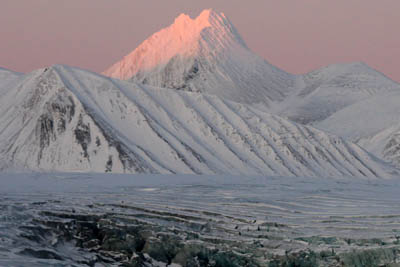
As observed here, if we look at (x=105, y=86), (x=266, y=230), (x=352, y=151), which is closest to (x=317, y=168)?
(x=352, y=151)

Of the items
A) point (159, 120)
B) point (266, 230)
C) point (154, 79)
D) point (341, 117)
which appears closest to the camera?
point (266, 230)

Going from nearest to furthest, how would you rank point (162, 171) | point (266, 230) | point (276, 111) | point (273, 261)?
point (273, 261) < point (266, 230) < point (162, 171) < point (276, 111)

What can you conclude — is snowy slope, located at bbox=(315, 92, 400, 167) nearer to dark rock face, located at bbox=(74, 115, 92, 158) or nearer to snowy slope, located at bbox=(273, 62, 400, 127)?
snowy slope, located at bbox=(273, 62, 400, 127)

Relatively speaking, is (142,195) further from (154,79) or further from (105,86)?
(154,79)

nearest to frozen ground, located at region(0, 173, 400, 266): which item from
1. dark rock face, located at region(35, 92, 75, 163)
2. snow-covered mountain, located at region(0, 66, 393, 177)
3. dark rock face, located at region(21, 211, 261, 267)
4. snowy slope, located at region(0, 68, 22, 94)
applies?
dark rock face, located at region(21, 211, 261, 267)

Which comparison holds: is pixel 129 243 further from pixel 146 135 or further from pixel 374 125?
pixel 374 125

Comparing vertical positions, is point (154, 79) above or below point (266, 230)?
above

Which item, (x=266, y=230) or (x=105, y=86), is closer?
(x=266, y=230)
